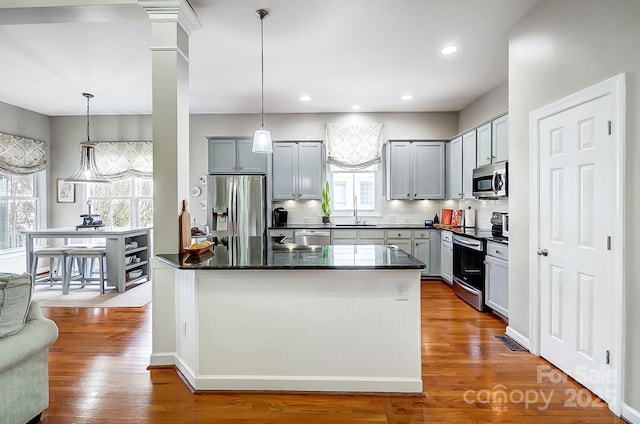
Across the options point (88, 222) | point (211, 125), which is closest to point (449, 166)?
point (211, 125)

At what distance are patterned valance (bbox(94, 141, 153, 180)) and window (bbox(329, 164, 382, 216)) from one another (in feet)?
11.4

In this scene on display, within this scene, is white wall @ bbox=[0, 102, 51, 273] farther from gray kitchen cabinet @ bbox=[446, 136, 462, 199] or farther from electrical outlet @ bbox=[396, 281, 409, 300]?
gray kitchen cabinet @ bbox=[446, 136, 462, 199]

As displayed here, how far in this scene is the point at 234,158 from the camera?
5699 mm

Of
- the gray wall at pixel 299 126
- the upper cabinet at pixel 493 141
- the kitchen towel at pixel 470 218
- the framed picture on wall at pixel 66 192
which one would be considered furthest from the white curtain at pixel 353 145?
the framed picture on wall at pixel 66 192

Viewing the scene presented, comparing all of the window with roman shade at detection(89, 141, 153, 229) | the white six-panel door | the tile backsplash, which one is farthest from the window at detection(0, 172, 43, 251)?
the white six-panel door

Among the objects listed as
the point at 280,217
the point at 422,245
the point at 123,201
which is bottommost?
the point at 422,245

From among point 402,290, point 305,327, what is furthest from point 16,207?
point 402,290

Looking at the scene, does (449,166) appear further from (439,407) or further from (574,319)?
(439,407)

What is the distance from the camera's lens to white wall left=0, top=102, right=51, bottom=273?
18.0 feet

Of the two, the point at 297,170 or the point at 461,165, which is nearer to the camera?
the point at 461,165

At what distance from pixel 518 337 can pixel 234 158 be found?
4.64 metres

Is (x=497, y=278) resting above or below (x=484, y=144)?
below

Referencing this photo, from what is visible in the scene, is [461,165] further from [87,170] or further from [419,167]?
[87,170]

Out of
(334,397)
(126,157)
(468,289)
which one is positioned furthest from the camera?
(126,157)
